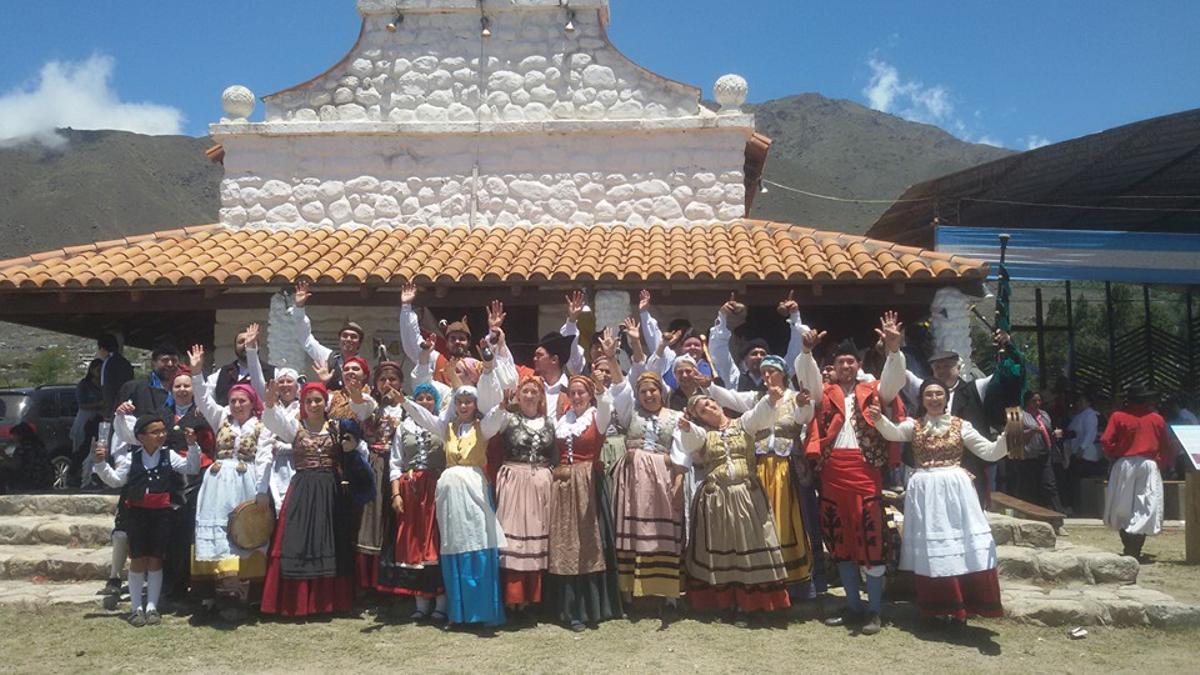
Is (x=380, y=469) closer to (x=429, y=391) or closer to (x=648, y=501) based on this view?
(x=429, y=391)

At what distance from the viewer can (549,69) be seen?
10414 mm

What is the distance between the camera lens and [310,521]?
237 inches

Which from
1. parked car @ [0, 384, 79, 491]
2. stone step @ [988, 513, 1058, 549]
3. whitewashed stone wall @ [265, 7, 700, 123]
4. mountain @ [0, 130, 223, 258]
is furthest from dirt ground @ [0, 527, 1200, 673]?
mountain @ [0, 130, 223, 258]

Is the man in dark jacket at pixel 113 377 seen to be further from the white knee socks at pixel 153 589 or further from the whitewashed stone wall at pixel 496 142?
the white knee socks at pixel 153 589

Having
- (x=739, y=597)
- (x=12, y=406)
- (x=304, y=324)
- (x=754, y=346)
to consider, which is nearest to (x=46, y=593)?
(x=304, y=324)

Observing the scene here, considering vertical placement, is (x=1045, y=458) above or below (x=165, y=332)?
below

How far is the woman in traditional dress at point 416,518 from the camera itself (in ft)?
19.9

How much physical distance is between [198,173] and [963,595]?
7471 centimetres

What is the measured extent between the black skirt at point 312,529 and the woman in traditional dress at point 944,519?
11.3 ft

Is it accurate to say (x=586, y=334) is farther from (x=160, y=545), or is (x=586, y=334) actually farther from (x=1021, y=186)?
(x=1021, y=186)

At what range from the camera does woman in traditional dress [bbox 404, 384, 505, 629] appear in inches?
230

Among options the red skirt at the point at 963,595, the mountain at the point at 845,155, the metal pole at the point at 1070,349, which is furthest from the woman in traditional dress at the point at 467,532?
the mountain at the point at 845,155

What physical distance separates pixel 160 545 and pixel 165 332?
21.0 feet

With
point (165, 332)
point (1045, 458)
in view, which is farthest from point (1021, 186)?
point (165, 332)
